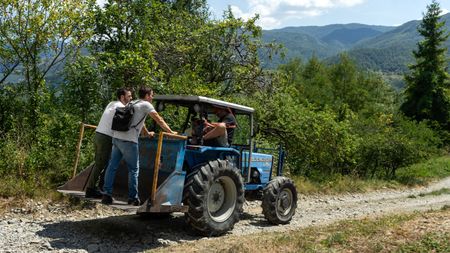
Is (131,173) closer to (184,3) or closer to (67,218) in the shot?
(67,218)

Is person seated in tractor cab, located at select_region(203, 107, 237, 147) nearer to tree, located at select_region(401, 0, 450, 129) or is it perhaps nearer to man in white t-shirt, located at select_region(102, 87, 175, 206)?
man in white t-shirt, located at select_region(102, 87, 175, 206)

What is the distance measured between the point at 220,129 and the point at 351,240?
2.93 m

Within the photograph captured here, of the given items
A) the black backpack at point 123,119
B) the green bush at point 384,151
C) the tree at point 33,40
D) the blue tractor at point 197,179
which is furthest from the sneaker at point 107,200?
the green bush at point 384,151

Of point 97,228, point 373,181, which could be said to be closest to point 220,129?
point 97,228

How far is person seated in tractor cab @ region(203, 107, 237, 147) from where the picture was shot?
27.1 feet

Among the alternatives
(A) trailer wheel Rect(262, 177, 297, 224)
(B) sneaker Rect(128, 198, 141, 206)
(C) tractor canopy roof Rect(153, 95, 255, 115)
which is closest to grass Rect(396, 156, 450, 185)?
(A) trailer wheel Rect(262, 177, 297, 224)

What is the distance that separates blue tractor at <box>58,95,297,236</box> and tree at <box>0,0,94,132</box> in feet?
14.3

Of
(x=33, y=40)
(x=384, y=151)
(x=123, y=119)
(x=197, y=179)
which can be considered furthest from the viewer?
(x=384, y=151)

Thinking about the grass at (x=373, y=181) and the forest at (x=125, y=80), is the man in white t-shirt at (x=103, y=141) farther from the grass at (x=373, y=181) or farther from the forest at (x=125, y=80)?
the grass at (x=373, y=181)

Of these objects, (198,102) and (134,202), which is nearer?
(134,202)

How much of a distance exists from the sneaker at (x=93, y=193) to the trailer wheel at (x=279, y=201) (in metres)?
A: 3.22

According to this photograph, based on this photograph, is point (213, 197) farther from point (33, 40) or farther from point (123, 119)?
point (33, 40)

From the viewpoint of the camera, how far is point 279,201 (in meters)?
9.52

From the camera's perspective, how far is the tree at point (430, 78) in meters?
41.9
